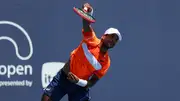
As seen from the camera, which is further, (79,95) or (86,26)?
(79,95)

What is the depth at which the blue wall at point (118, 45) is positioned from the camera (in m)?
8.65

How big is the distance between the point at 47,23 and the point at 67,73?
166 centimetres

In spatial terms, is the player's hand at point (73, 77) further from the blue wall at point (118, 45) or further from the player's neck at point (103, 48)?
the blue wall at point (118, 45)

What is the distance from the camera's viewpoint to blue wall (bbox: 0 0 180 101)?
340 inches

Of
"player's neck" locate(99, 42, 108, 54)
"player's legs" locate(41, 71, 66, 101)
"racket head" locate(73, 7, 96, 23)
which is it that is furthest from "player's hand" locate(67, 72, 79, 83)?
"racket head" locate(73, 7, 96, 23)

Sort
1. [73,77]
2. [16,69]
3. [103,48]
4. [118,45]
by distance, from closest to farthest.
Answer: [73,77] → [103,48] → [16,69] → [118,45]

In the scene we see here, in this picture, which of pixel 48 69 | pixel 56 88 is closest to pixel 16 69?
pixel 48 69

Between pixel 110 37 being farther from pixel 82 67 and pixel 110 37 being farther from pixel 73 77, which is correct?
pixel 73 77

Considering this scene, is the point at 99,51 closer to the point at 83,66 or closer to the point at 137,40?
the point at 83,66

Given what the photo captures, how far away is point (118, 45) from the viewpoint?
29.1ft

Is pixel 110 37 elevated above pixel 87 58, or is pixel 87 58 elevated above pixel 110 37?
pixel 110 37

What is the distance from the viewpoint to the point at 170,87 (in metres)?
9.08

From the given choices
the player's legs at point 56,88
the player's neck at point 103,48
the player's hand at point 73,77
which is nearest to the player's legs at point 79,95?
the player's legs at point 56,88

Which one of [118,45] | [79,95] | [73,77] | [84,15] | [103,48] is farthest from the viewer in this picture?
A: [118,45]
